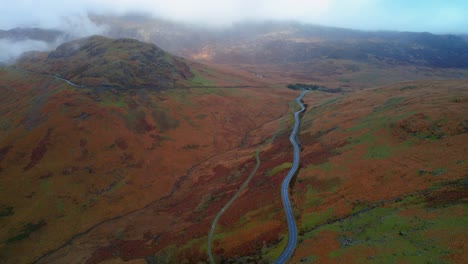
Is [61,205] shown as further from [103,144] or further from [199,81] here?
[199,81]

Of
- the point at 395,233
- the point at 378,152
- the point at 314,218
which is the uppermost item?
the point at 378,152

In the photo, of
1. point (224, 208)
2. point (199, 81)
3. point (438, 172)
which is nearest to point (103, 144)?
point (224, 208)

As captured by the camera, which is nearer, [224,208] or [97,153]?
[224,208]

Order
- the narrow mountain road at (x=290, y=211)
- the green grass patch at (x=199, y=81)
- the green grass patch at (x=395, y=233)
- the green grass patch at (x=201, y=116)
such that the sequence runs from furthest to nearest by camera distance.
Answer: the green grass patch at (x=199, y=81), the green grass patch at (x=201, y=116), the narrow mountain road at (x=290, y=211), the green grass patch at (x=395, y=233)

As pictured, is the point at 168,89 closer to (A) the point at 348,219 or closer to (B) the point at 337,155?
(B) the point at 337,155

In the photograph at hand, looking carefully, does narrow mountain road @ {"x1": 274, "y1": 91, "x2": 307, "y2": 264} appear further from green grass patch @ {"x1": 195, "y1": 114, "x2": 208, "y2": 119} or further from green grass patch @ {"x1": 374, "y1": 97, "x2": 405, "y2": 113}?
green grass patch @ {"x1": 195, "y1": 114, "x2": 208, "y2": 119}

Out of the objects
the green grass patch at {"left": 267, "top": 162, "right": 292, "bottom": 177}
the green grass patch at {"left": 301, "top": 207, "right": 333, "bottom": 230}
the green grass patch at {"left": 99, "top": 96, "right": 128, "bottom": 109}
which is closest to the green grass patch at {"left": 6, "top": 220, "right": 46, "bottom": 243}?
the green grass patch at {"left": 99, "top": 96, "right": 128, "bottom": 109}

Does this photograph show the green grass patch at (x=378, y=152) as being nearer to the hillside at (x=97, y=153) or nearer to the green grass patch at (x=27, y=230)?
the hillside at (x=97, y=153)

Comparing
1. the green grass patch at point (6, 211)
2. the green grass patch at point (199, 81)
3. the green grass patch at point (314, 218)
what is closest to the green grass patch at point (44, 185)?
the green grass patch at point (6, 211)

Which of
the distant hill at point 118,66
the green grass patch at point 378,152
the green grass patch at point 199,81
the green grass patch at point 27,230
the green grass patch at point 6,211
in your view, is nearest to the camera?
the green grass patch at point 378,152
